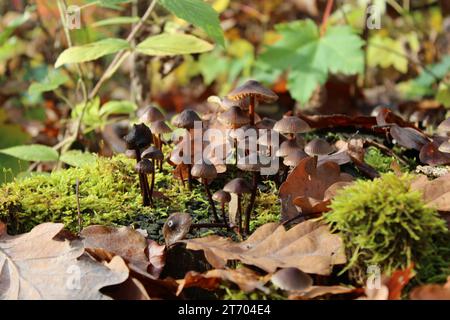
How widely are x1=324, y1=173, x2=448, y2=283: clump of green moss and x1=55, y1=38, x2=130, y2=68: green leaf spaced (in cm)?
163

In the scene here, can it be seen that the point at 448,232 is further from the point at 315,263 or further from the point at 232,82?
the point at 232,82

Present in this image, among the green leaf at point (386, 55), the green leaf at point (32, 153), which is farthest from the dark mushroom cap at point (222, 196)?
the green leaf at point (386, 55)

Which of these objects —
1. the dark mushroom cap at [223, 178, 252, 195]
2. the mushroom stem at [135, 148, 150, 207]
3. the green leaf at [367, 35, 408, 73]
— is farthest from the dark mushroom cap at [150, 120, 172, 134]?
the green leaf at [367, 35, 408, 73]

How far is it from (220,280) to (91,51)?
1.65 metres

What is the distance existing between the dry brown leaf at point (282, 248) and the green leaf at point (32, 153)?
1503 millimetres

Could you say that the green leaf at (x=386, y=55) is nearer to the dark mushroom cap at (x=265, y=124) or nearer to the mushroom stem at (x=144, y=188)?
the dark mushroom cap at (x=265, y=124)

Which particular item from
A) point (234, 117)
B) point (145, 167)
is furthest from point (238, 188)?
point (234, 117)

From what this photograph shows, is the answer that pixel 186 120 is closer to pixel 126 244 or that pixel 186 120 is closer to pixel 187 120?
pixel 187 120

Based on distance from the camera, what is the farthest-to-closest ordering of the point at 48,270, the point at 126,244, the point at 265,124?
the point at 265,124
the point at 126,244
the point at 48,270

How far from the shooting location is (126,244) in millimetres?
2061

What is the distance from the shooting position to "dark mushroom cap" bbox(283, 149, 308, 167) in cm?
228
